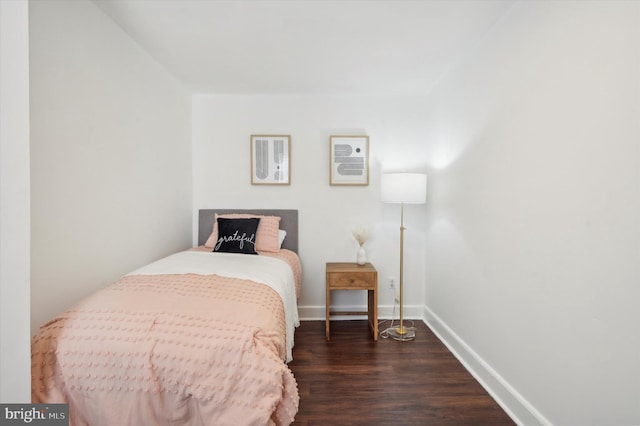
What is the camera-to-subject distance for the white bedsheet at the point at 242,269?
1946mm

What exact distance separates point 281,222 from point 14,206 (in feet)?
7.57

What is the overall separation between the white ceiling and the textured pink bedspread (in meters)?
1.87

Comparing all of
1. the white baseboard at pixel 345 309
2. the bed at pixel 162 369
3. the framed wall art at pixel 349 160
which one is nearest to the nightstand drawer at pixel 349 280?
the white baseboard at pixel 345 309

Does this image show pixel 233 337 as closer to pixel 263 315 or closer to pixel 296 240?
pixel 263 315

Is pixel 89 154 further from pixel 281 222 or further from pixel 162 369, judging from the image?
pixel 281 222

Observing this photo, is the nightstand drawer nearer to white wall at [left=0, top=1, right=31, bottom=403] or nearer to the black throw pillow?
Answer: the black throw pillow

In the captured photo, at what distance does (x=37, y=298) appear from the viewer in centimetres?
150

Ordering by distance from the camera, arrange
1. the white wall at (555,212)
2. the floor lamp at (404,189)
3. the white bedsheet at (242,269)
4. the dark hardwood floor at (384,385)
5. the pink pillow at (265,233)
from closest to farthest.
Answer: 1. the white wall at (555,212)
2. the dark hardwood floor at (384,385)
3. the white bedsheet at (242,269)
4. the floor lamp at (404,189)
5. the pink pillow at (265,233)

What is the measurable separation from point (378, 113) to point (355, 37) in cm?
119

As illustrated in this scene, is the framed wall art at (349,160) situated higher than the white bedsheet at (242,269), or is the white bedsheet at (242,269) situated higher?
the framed wall art at (349,160)

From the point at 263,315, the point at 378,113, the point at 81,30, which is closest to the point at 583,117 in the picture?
the point at 263,315

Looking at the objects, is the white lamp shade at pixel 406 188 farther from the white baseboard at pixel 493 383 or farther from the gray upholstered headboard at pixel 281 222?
the white baseboard at pixel 493 383

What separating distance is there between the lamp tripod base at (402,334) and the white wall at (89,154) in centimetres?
230

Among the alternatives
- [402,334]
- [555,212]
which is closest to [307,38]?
[555,212]
